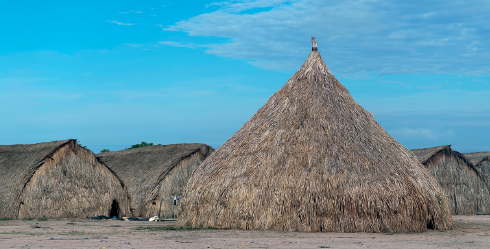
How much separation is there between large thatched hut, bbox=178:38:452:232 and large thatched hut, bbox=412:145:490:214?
1214 cm

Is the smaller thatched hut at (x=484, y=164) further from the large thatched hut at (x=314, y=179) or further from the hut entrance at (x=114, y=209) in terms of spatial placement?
the hut entrance at (x=114, y=209)

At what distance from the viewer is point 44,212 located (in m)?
21.1

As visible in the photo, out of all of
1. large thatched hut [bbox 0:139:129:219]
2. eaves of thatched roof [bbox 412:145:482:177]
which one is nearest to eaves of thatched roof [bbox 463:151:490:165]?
eaves of thatched roof [bbox 412:145:482:177]

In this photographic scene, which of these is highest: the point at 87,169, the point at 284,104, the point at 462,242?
the point at 284,104

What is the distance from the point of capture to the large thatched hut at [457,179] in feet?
92.3

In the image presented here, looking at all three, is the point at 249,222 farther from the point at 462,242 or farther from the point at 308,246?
the point at 462,242

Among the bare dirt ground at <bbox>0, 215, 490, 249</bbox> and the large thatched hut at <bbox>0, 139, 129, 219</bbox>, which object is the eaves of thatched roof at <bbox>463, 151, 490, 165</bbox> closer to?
the bare dirt ground at <bbox>0, 215, 490, 249</bbox>

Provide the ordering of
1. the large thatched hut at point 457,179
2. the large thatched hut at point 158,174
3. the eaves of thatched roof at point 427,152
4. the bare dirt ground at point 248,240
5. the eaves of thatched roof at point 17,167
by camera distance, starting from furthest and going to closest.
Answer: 1. the large thatched hut at point 457,179
2. the eaves of thatched roof at point 427,152
3. the large thatched hut at point 158,174
4. the eaves of thatched roof at point 17,167
5. the bare dirt ground at point 248,240

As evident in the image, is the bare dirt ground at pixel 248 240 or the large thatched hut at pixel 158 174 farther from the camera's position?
the large thatched hut at pixel 158 174

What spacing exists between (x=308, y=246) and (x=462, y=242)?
4094mm

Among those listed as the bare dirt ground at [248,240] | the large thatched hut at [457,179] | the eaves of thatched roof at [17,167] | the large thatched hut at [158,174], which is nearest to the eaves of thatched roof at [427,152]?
the large thatched hut at [457,179]

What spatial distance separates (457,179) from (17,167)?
2411 cm

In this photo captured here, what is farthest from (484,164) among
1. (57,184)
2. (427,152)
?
(57,184)

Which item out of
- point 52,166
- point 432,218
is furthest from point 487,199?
point 52,166
